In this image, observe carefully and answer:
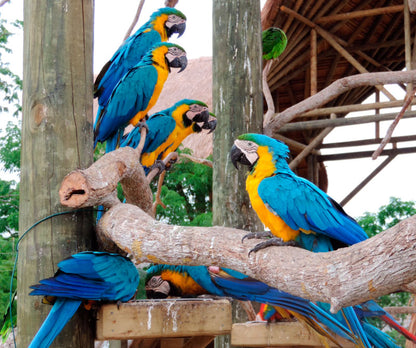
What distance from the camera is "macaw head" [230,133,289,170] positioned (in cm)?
191

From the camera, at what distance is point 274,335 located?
2.22m

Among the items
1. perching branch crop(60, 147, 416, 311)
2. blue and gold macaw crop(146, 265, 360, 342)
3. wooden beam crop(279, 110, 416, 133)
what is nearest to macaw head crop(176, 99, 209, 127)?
perching branch crop(60, 147, 416, 311)

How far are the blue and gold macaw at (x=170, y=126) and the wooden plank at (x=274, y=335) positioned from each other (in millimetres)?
984

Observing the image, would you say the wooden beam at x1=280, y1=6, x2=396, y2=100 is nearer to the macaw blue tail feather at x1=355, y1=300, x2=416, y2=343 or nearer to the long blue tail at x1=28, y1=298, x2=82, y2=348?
the macaw blue tail feather at x1=355, y1=300, x2=416, y2=343

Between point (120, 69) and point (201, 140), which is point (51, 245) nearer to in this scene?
point (120, 69)

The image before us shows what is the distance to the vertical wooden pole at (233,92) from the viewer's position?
2.89 m

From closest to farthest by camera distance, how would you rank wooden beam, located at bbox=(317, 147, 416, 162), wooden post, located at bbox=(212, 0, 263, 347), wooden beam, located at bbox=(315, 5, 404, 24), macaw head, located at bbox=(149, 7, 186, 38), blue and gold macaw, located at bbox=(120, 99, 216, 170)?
macaw head, located at bbox=(149, 7, 186, 38) → blue and gold macaw, located at bbox=(120, 99, 216, 170) → wooden post, located at bbox=(212, 0, 263, 347) → wooden beam, located at bbox=(315, 5, 404, 24) → wooden beam, located at bbox=(317, 147, 416, 162)

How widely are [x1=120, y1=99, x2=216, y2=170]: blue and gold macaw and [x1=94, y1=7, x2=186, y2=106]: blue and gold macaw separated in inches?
11.1

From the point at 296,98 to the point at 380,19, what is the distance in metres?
1.33

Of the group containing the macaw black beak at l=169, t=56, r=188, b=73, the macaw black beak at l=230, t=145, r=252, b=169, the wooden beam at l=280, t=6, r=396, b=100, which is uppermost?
the wooden beam at l=280, t=6, r=396, b=100

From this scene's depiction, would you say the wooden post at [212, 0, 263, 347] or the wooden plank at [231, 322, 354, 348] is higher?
the wooden post at [212, 0, 263, 347]

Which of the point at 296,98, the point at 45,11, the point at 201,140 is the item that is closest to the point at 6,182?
the point at 201,140

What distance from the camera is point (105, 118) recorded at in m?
2.34

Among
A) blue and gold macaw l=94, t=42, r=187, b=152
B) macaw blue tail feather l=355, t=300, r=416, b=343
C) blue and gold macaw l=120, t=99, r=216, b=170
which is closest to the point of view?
macaw blue tail feather l=355, t=300, r=416, b=343
